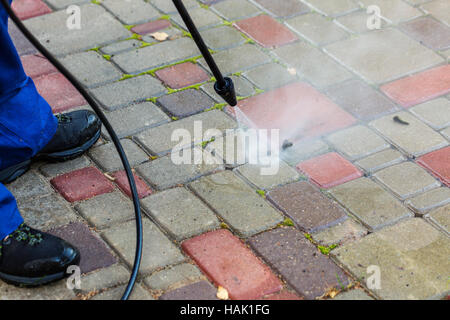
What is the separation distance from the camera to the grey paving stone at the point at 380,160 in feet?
7.94

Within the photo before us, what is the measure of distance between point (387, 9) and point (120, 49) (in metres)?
1.44

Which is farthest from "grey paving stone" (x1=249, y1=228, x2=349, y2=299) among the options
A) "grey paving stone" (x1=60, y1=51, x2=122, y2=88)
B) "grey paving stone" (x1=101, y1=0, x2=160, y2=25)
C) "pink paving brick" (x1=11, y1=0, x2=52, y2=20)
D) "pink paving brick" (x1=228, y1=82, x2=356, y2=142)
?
"pink paving brick" (x1=11, y1=0, x2=52, y2=20)

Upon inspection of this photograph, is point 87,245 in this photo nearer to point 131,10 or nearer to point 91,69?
point 91,69

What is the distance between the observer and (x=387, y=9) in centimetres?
339

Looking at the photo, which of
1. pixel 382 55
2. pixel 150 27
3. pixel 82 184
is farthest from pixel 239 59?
pixel 82 184

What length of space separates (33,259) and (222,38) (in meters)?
1.62

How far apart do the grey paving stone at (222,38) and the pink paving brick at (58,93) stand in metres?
0.71

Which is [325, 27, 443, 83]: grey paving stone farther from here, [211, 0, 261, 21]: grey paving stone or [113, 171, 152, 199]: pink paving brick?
[113, 171, 152, 199]: pink paving brick

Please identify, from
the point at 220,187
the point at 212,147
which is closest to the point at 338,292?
the point at 220,187

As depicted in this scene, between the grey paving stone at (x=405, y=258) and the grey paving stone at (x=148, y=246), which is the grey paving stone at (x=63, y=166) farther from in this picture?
the grey paving stone at (x=405, y=258)

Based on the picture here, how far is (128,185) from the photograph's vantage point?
7.59ft

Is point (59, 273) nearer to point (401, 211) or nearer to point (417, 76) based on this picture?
point (401, 211)

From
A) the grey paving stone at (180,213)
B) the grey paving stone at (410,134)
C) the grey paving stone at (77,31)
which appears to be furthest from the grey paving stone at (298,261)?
the grey paving stone at (77,31)

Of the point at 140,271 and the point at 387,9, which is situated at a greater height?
the point at 387,9
